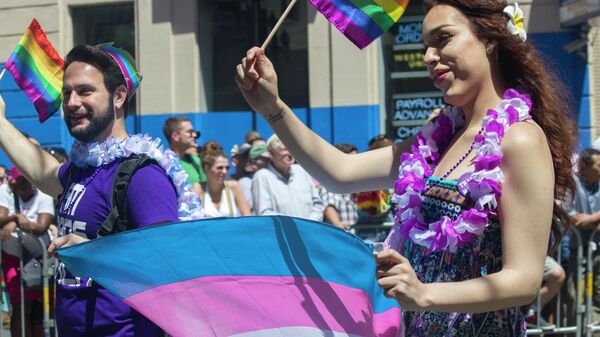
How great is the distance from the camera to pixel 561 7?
41.5ft

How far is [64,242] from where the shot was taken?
3.37 metres

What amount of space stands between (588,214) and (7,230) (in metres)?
5.02

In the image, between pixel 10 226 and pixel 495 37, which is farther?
pixel 10 226

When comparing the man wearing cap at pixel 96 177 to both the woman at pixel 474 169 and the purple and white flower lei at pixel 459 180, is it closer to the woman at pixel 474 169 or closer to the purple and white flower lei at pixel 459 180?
the woman at pixel 474 169

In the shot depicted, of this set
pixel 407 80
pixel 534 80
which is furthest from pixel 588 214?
pixel 534 80

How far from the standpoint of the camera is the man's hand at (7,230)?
26.7 ft

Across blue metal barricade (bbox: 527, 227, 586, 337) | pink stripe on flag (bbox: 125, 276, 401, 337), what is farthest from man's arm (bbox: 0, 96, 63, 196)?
blue metal barricade (bbox: 527, 227, 586, 337)

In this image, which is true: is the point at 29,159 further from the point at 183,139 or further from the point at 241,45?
the point at 241,45

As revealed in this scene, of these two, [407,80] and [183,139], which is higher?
[407,80]

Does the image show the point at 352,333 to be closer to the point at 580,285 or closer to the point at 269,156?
the point at 580,285

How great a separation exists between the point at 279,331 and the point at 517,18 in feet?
3.81

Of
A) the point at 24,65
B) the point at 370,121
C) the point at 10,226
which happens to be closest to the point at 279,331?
the point at 24,65

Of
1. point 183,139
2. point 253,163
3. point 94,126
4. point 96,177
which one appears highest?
point 94,126

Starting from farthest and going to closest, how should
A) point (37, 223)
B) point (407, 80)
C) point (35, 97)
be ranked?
point (407, 80)
point (37, 223)
point (35, 97)
